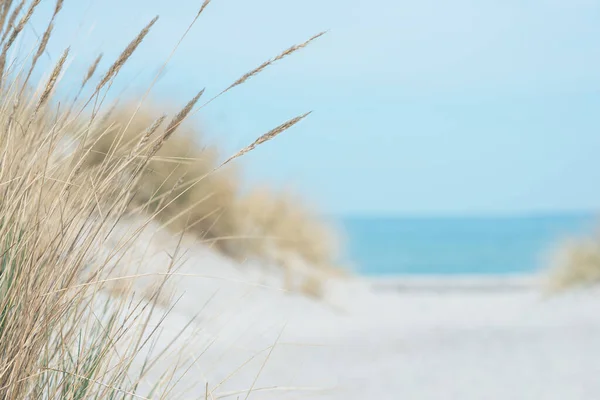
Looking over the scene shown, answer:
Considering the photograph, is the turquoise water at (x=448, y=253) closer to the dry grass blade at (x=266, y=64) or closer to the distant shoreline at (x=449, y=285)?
the distant shoreline at (x=449, y=285)

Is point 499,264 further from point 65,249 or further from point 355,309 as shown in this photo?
point 65,249

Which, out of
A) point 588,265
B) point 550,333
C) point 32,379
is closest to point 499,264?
point 588,265

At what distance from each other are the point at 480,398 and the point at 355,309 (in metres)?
5.32

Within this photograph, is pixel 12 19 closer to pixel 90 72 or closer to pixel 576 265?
pixel 90 72

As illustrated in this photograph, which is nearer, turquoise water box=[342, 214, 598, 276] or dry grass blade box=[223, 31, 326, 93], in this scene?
A: dry grass blade box=[223, 31, 326, 93]

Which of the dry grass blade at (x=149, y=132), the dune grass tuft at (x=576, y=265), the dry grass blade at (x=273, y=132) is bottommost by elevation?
the dry grass blade at (x=149, y=132)

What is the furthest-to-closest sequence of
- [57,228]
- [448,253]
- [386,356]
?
[448,253] < [386,356] < [57,228]

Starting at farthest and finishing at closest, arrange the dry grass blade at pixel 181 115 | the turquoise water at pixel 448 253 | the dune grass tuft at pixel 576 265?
1. the turquoise water at pixel 448 253
2. the dune grass tuft at pixel 576 265
3. the dry grass blade at pixel 181 115

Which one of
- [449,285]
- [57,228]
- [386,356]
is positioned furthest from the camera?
[449,285]

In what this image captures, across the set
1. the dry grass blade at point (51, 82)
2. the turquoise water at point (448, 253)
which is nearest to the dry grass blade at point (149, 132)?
the dry grass blade at point (51, 82)

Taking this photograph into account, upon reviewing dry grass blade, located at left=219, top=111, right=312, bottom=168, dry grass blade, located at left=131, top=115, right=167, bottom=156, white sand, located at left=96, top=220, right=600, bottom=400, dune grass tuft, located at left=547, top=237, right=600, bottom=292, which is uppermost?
dune grass tuft, located at left=547, top=237, right=600, bottom=292

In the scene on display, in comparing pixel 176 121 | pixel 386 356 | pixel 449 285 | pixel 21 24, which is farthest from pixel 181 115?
pixel 449 285

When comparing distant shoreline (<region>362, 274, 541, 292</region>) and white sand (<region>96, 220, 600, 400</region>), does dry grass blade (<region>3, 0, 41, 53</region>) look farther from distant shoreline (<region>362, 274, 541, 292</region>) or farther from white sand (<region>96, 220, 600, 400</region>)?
distant shoreline (<region>362, 274, 541, 292</region>)

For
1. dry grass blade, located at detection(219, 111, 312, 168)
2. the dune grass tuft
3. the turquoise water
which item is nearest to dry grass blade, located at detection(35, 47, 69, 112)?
dry grass blade, located at detection(219, 111, 312, 168)
